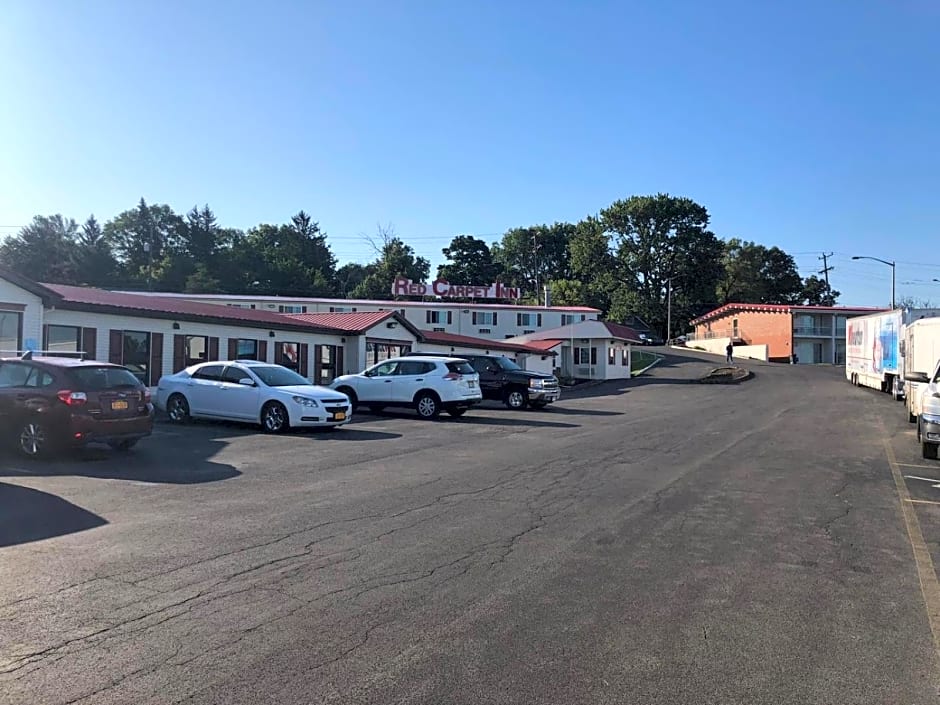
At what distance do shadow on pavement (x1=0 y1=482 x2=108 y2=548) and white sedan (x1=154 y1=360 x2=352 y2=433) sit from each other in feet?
25.0

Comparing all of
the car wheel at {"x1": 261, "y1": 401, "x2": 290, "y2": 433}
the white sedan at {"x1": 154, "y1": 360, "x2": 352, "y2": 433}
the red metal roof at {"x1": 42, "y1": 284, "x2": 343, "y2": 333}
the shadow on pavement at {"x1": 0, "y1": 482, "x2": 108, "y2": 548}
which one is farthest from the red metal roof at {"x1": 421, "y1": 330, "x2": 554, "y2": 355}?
the shadow on pavement at {"x1": 0, "y1": 482, "x2": 108, "y2": 548}

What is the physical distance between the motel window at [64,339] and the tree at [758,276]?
298 feet

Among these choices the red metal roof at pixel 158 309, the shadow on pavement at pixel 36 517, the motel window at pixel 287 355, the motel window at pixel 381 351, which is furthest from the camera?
the motel window at pixel 381 351

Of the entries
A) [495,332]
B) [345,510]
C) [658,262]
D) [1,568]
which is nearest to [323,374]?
[345,510]

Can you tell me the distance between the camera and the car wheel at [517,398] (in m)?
27.4

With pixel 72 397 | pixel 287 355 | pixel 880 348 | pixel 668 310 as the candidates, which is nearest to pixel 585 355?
pixel 880 348

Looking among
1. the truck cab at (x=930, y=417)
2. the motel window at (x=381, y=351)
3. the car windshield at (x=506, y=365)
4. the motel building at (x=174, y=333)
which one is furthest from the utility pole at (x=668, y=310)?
the truck cab at (x=930, y=417)

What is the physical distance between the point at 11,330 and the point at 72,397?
912 cm

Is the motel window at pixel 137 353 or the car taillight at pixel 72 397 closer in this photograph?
the car taillight at pixel 72 397

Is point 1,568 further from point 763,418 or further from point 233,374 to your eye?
point 763,418

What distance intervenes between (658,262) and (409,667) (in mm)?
94660

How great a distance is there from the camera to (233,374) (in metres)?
18.3

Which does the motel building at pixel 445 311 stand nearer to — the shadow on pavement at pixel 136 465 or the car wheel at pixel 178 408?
the car wheel at pixel 178 408

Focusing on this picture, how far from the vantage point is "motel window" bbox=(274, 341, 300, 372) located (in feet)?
95.1
